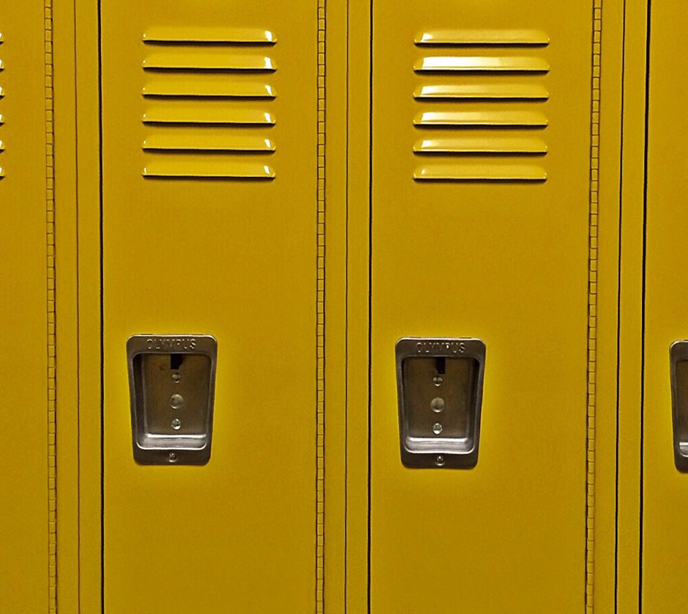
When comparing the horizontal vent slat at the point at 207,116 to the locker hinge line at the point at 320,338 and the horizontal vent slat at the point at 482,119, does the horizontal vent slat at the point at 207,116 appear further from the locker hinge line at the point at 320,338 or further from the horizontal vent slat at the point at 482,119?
the horizontal vent slat at the point at 482,119

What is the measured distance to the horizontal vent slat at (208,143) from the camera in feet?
5.48

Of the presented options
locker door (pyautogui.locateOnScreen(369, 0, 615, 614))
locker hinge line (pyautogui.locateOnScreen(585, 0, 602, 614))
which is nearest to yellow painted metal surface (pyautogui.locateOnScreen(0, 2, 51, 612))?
locker door (pyautogui.locateOnScreen(369, 0, 615, 614))

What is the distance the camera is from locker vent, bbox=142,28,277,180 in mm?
1660

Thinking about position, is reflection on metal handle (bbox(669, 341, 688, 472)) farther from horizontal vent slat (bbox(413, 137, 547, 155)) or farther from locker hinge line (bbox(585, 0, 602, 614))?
horizontal vent slat (bbox(413, 137, 547, 155))

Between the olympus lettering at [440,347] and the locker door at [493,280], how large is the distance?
2cm

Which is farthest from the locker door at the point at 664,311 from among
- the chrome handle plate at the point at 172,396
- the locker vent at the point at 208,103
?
the chrome handle plate at the point at 172,396

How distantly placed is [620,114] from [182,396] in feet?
3.46

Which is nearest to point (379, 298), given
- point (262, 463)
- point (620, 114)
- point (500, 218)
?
point (500, 218)

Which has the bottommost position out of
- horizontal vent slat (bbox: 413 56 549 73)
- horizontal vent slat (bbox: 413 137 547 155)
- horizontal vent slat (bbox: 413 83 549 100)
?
horizontal vent slat (bbox: 413 137 547 155)

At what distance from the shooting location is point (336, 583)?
1735mm

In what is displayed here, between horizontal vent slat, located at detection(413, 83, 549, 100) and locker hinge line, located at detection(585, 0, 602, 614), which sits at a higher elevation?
horizontal vent slat, located at detection(413, 83, 549, 100)

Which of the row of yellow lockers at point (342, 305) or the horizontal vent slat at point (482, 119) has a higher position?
the horizontal vent slat at point (482, 119)

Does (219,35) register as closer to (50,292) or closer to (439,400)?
(50,292)

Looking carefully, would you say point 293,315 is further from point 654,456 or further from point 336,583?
point 654,456
